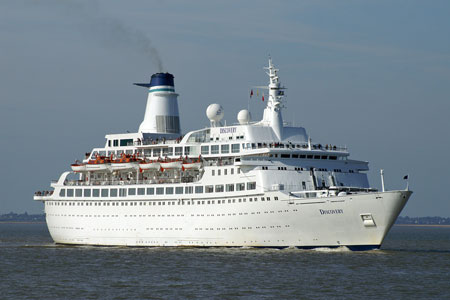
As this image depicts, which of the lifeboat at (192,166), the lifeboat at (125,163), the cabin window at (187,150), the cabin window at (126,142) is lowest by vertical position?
the lifeboat at (192,166)

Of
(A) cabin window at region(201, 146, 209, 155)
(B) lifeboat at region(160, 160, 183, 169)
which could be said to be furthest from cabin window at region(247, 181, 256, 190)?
(B) lifeboat at region(160, 160, 183, 169)

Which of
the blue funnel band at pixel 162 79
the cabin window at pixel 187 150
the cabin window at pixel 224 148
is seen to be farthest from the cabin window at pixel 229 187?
the blue funnel band at pixel 162 79

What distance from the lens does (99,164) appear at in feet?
219

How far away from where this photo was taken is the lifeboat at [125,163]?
64.4 m

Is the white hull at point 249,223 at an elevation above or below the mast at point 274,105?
below

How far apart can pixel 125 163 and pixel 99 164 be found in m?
3.16

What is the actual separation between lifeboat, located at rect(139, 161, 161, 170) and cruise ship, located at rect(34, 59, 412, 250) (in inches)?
3.7

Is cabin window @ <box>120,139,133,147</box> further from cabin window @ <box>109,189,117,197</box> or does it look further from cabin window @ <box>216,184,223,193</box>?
cabin window @ <box>216,184,223,193</box>

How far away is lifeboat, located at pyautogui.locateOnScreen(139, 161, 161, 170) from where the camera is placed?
62638 mm

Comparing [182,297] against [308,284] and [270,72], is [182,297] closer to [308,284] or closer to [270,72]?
[308,284]

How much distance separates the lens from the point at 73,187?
67000mm

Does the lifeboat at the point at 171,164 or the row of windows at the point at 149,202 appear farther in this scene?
the lifeboat at the point at 171,164

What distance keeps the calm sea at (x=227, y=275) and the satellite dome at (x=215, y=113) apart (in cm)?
1161

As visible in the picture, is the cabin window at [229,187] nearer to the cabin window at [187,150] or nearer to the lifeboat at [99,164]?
the cabin window at [187,150]
